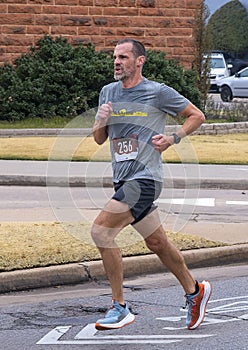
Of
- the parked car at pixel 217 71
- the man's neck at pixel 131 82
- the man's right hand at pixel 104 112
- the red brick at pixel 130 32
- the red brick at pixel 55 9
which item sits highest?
the red brick at pixel 55 9

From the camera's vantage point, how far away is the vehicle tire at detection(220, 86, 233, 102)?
41312 millimetres

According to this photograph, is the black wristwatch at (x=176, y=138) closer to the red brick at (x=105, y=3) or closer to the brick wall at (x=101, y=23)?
the brick wall at (x=101, y=23)

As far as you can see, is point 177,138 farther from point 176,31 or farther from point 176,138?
point 176,31

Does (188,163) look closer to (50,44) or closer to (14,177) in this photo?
(14,177)

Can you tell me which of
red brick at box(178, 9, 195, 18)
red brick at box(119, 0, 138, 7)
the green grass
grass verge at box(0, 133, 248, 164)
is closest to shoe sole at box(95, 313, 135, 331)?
grass verge at box(0, 133, 248, 164)

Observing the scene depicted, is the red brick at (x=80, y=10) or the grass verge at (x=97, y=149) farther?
the red brick at (x=80, y=10)

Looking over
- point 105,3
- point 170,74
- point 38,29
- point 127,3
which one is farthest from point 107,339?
point 127,3

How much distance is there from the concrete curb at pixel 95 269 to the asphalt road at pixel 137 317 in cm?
10

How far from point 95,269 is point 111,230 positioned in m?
2.22

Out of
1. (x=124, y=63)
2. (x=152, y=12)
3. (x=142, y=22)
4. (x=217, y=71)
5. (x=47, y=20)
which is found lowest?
(x=217, y=71)

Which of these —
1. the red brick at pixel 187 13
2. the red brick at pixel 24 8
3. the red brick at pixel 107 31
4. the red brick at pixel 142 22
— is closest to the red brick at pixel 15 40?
the red brick at pixel 24 8

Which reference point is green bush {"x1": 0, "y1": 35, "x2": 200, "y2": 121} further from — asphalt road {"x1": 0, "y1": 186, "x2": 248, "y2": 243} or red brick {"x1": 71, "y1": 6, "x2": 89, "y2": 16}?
asphalt road {"x1": 0, "y1": 186, "x2": 248, "y2": 243}

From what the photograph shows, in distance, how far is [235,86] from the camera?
4088 centimetres

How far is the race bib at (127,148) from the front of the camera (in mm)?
6922
